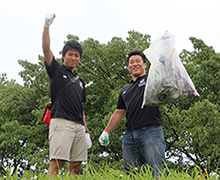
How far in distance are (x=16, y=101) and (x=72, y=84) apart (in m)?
11.1

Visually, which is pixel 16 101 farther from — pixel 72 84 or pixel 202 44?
pixel 72 84

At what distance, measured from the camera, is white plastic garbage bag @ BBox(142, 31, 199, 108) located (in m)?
2.53

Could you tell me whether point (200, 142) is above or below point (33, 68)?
below

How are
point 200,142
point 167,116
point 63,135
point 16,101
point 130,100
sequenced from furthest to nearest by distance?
point 16,101
point 167,116
point 200,142
point 130,100
point 63,135

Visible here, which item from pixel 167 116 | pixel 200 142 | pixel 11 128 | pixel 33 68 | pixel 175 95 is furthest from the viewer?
pixel 33 68

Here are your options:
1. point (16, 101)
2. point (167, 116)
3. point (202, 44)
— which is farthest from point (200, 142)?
point (16, 101)

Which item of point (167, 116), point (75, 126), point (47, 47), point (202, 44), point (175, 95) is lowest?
point (167, 116)

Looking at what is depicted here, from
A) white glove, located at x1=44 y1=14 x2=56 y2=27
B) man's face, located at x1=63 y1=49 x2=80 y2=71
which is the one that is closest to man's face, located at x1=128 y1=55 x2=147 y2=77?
man's face, located at x1=63 y1=49 x2=80 y2=71

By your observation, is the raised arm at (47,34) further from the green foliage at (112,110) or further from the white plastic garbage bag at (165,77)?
Answer: the green foliage at (112,110)

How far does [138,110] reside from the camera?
2922 millimetres

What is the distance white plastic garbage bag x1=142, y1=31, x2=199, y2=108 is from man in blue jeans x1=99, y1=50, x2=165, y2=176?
302 mm

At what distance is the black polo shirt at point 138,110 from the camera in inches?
112

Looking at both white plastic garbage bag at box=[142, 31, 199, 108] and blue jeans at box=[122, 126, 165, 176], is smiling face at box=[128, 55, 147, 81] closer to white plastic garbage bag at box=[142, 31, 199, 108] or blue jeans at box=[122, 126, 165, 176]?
white plastic garbage bag at box=[142, 31, 199, 108]

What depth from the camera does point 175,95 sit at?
100 inches
